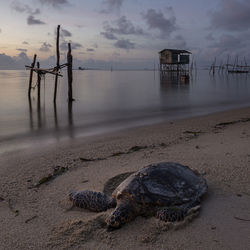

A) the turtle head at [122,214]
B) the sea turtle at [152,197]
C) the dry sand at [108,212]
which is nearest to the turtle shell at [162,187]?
the sea turtle at [152,197]

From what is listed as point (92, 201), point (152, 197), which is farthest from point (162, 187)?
point (92, 201)

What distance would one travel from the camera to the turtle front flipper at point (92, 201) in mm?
4129

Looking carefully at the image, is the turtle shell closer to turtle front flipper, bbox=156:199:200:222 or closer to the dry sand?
turtle front flipper, bbox=156:199:200:222

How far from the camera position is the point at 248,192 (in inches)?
177

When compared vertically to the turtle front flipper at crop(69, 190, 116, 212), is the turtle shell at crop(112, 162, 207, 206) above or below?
above

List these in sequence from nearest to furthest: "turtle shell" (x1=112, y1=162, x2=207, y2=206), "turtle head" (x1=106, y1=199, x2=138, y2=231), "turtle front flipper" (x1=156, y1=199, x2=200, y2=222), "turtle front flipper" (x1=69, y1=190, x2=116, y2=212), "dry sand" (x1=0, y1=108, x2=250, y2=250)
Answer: "dry sand" (x1=0, y1=108, x2=250, y2=250), "turtle head" (x1=106, y1=199, x2=138, y2=231), "turtle front flipper" (x1=156, y1=199, x2=200, y2=222), "turtle shell" (x1=112, y1=162, x2=207, y2=206), "turtle front flipper" (x1=69, y1=190, x2=116, y2=212)

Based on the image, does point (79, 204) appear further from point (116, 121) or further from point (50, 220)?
point (116, 121)

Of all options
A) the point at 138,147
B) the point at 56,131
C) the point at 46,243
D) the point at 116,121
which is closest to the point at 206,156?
the point at 138,147

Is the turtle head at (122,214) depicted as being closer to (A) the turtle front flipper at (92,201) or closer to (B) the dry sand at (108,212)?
(B) the dry sand at (108,212)

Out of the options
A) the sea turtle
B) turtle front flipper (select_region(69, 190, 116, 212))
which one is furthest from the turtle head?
turtle front flipper (select_region(69, 190, 116, 212))

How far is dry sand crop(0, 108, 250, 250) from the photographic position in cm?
338

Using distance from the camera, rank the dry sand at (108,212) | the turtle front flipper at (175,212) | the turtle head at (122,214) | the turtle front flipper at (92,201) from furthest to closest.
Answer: the turtle front flipper at (92,201)
the turtle front flipper at (175,212)
the turtle head at (122,214)
the dry sand at (108,212)

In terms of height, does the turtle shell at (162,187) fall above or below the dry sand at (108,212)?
above

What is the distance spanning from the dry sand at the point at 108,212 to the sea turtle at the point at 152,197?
0.14 metres
